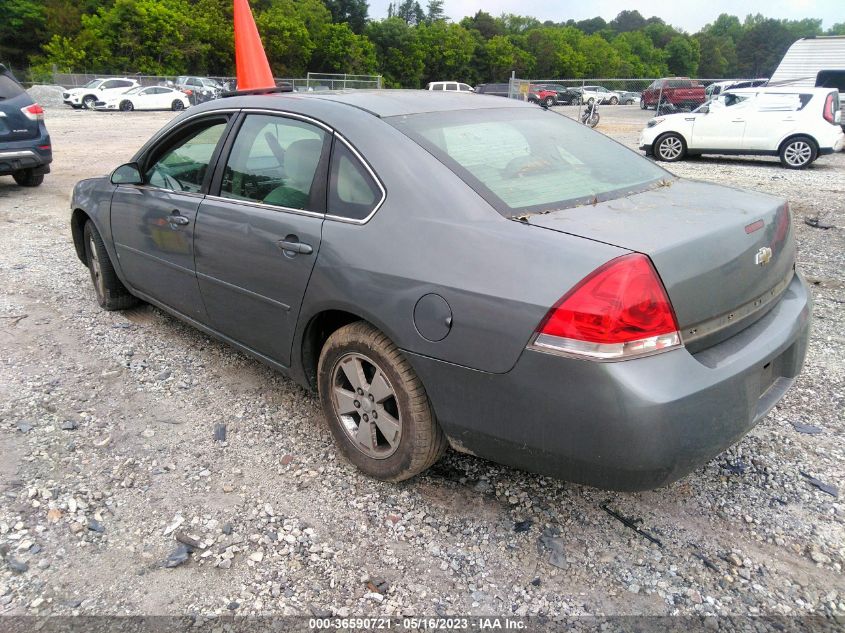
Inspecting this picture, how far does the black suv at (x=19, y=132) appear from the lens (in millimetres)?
8938

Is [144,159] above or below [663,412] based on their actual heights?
above

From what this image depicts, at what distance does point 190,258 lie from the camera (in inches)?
142

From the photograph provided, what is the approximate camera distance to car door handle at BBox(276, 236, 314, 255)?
2838mm

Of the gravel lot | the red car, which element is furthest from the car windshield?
the red car

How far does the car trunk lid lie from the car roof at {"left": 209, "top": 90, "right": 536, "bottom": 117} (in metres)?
0.98

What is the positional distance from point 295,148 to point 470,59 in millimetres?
82680

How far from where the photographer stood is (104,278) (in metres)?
4.77

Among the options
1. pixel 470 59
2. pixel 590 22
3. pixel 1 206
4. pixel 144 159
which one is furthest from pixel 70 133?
pixel 590 22

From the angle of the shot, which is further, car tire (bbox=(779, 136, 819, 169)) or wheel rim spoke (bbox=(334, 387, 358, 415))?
car tire (bbox=(779, 136, 819, 169))

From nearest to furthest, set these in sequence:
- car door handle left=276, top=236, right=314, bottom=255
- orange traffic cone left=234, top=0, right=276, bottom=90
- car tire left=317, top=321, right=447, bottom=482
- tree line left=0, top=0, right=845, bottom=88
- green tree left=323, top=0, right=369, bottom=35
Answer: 1. car tire left=317, top=321, right=447, bottom=482
2. car door handle left=276, top=236, right=314, bottom=255
3. orange traffic cone left=234, top=0, right=276, bottom=90
4. tree line left=0, top=0, right=845, bottom=88
5. green tree left=323, top=0, right=369, bottom=35

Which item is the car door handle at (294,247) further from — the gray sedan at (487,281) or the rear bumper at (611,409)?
the rear bumper at (611,409)

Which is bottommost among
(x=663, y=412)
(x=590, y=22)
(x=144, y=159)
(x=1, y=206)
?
(x=1, y=206)

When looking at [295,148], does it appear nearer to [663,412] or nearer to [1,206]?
[663,412]

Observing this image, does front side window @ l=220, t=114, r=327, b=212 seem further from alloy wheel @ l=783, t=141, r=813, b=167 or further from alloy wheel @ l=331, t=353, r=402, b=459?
alloy wheel @ l=783, t=141, r=813, b=167
